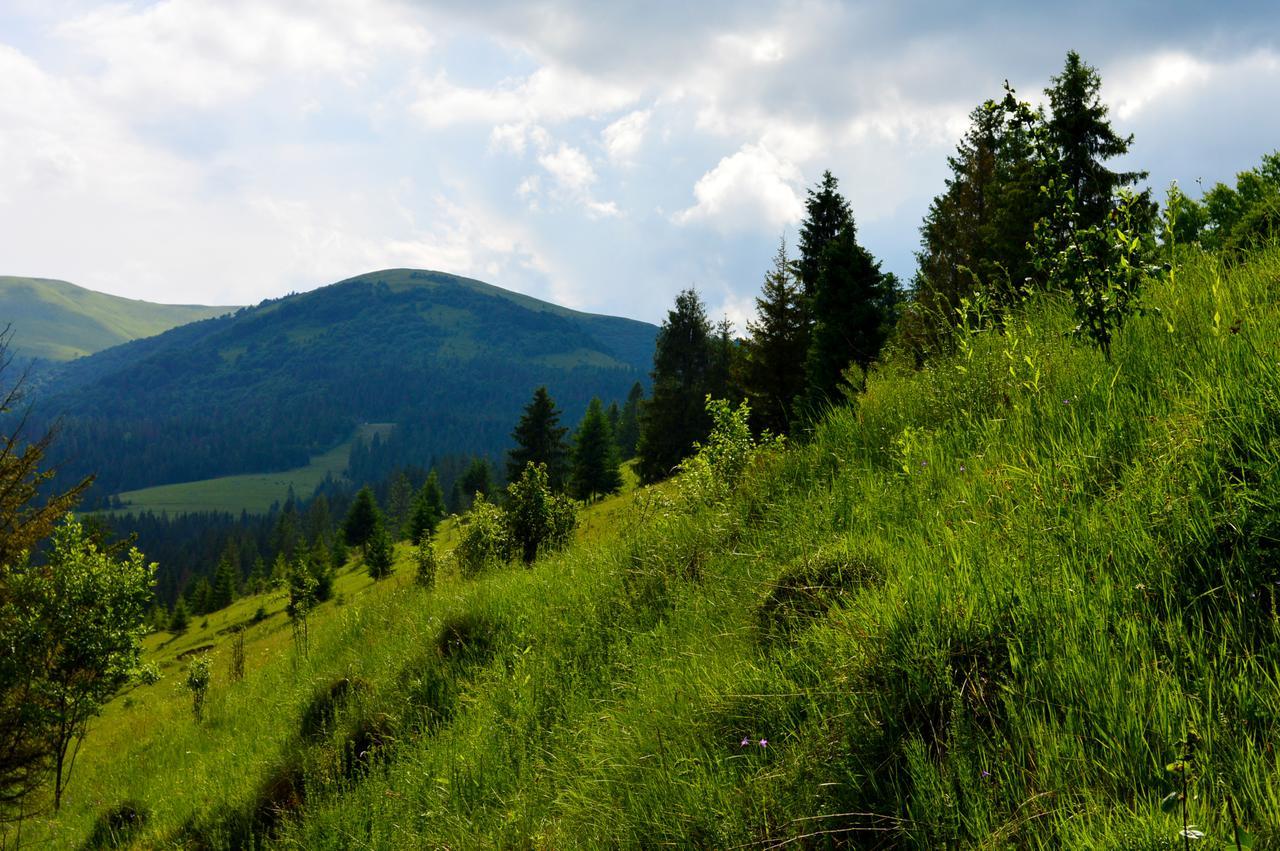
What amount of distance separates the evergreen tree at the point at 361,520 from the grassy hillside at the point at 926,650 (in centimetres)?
8966

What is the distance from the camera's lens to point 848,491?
477cm

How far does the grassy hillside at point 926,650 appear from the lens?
200 cm

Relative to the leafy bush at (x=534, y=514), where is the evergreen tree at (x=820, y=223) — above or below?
above

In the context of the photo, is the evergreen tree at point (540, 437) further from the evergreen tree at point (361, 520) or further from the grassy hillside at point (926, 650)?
the grassy hillside at point (926, 650)

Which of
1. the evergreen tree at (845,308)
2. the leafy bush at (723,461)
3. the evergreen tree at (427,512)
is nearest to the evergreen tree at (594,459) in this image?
the evergreen tree at (427,512)

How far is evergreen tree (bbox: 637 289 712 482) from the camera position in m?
49.4

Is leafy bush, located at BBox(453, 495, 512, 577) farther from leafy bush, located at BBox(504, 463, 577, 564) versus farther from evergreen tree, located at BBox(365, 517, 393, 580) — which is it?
evergreen tree, located at BBox(365, 517, 393, 580)

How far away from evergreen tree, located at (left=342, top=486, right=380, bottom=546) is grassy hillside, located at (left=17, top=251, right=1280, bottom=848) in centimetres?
8966

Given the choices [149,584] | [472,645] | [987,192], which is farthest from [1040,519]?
[987,192]

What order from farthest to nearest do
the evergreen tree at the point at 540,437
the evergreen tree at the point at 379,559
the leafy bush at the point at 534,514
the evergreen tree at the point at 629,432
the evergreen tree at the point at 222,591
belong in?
the evergreen tree at the point at 629,432
the evergreen tree at the point at 222,591
the evergreen tree at the point at 379,559
the evergreen tree at the point at 540,437
the leafy bush at the point at 534,514

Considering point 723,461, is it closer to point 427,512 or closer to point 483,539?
point 483,539

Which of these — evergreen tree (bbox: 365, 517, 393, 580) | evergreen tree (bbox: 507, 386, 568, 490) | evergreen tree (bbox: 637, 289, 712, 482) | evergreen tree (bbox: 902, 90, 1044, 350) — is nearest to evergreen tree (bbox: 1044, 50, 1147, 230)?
evergreen tree (bbox: 902, 90, 1044, 350)

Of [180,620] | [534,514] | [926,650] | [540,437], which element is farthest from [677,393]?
[180,620]

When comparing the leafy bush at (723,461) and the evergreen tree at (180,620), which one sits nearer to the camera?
the leafy bush at (723,461)
